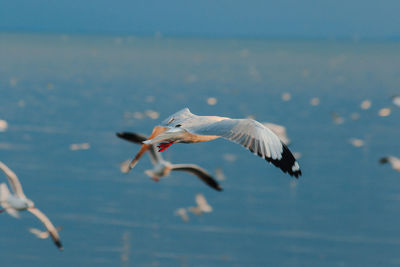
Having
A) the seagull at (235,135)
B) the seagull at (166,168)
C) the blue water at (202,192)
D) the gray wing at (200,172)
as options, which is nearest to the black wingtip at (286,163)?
the seagull at (235,135)

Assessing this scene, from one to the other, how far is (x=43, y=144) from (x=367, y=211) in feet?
56.7

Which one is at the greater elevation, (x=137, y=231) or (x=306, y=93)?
(x=306, y=93)

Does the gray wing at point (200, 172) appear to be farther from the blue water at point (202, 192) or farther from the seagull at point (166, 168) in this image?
the blue water at point (202, 192)

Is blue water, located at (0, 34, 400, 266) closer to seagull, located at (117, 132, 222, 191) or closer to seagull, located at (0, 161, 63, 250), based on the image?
seagull, located at (117, 132, 222, 191)

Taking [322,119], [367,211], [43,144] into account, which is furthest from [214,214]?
[322,119]

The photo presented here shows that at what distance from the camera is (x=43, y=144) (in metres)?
36.8

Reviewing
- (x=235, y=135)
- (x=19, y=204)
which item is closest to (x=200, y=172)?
(x=19, y=204)

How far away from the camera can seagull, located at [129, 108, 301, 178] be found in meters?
5.39

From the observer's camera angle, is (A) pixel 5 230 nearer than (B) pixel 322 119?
Yes

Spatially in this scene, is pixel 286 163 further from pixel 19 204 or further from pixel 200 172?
pixel 19 204

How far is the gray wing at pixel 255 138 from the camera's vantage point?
5.38 meters

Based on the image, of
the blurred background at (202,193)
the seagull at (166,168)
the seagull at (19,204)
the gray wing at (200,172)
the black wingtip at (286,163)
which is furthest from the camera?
the blurred background at (202,193)

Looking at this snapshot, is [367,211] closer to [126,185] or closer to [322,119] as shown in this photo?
[126,185]

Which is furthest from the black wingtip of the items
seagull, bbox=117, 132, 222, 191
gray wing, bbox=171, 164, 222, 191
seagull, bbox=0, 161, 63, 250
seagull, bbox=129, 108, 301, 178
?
seagull, bbox=0, 161, 63, 250
